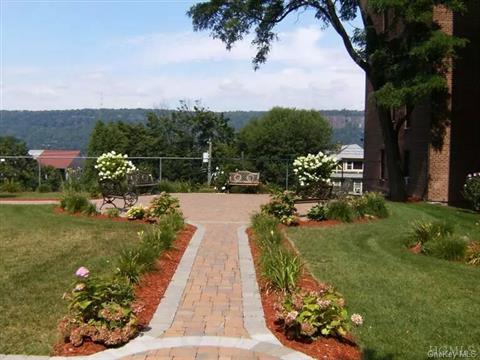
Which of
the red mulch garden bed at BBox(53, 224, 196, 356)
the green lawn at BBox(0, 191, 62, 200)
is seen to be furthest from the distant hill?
the red mulch garden bed at BBox(53, 224, 196, 356)

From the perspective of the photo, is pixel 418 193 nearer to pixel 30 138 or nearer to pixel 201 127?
pixel 201 127

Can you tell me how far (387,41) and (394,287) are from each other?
14918mm

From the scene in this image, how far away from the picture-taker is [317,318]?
17.0 feet

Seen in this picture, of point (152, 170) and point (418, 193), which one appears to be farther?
point (152, 170)

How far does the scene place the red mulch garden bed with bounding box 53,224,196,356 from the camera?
4.89 m

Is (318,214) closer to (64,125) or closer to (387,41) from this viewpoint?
(387,41)

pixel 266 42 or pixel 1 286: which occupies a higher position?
pixel 266 42

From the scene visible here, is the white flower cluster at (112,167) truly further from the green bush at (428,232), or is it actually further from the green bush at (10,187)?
the green bush at (428,232)

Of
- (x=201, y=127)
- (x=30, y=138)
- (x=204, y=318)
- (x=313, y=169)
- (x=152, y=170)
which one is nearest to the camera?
(x=204, y=318)

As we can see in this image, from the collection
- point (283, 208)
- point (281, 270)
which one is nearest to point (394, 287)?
point (281, 270)

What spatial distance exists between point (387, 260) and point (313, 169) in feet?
28.2

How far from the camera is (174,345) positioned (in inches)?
196

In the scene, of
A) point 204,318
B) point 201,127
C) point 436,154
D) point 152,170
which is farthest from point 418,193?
point 201,127

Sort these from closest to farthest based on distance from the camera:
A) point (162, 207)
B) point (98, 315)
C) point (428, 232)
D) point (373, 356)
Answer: point (373, 356)
point (98, 315)
point (428, 232)
point (162, 207)
